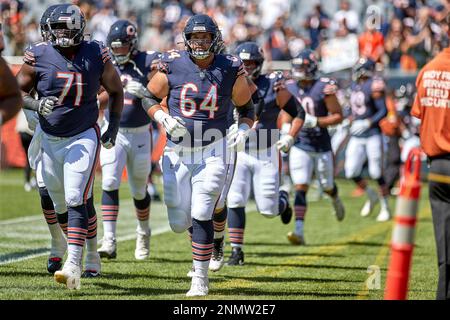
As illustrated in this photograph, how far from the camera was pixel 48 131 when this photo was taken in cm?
601

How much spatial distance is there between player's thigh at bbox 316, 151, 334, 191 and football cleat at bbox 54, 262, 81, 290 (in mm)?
4496

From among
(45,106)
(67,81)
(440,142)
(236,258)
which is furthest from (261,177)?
(440,142)

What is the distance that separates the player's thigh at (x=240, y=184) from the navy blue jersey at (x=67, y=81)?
204cm

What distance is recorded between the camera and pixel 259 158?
312 inches

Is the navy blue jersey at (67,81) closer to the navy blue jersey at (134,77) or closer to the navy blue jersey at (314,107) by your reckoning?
the navy blue jersey at (134,77)

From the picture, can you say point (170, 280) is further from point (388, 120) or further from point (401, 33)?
point (401, 33)

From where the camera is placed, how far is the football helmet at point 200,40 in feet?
19.2

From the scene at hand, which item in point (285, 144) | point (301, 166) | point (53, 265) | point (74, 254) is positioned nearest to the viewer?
point (74, 254)

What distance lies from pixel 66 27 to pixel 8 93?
49.4 inches

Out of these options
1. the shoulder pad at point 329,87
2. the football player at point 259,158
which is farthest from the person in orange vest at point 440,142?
the shoulder pad at point 329,87

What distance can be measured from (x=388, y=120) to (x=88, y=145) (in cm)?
970

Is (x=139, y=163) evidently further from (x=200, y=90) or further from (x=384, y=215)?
(x=384, y=215)

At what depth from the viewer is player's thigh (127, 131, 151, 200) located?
7.89 metres

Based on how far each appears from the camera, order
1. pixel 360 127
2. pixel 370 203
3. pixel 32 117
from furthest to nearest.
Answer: pixel 370 203 < pixel 360 127 < pixel 32 117
